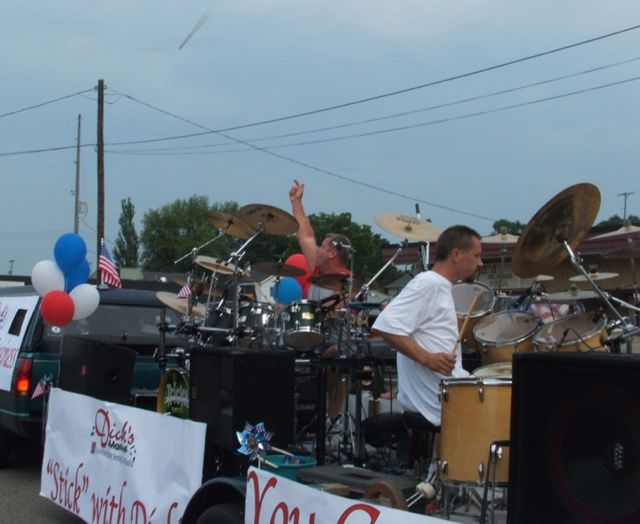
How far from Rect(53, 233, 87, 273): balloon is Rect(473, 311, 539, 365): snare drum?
4311mm

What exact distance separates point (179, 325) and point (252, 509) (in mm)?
4862

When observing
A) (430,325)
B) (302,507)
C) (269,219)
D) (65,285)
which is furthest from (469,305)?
(65,285)

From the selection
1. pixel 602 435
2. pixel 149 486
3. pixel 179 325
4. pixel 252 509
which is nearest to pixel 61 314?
pixel 179 325

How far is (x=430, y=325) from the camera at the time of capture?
4.46 m

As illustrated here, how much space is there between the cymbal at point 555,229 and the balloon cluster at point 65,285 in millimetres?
4633

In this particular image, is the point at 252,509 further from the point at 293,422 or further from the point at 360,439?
the point at 360,439

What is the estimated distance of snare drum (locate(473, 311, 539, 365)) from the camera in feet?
17.2

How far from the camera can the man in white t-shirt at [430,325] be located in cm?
436

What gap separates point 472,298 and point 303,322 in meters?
1.99

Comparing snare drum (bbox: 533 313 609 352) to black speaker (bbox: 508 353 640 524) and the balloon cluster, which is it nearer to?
black speaker (bbox: 508 353 640 524)

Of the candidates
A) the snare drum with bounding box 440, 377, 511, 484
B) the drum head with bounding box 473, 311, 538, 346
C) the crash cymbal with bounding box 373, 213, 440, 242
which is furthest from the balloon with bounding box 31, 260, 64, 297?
the snare drum with bounding box 440, 377, 511, 484

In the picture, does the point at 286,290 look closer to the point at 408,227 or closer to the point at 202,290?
the point at 202,290

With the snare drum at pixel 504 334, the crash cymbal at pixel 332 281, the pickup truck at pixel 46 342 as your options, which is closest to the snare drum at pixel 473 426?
the snare drum at pixel 504 334

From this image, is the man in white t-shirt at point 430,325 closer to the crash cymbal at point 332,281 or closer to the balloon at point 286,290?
the crash cymbal at point 332,281
